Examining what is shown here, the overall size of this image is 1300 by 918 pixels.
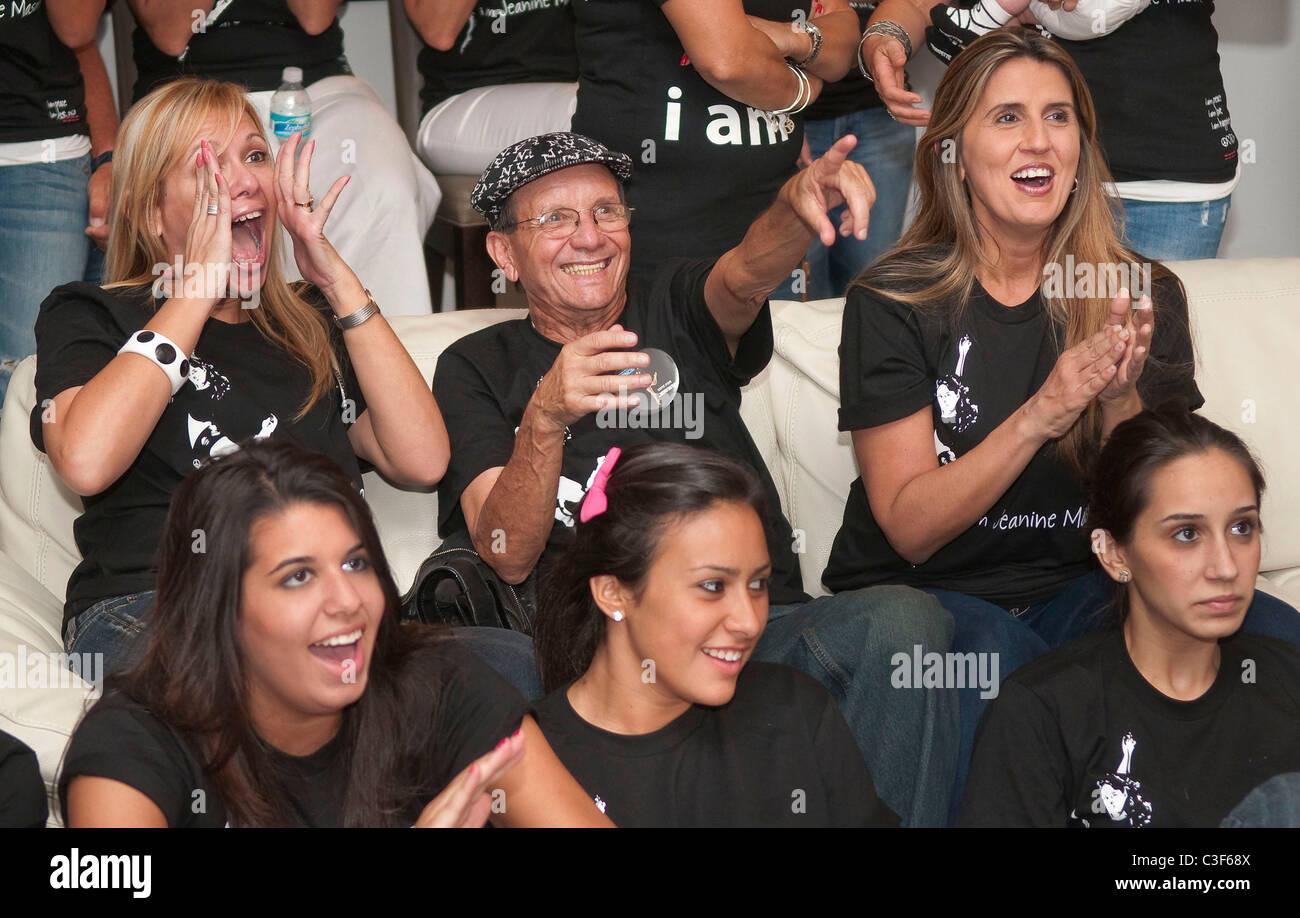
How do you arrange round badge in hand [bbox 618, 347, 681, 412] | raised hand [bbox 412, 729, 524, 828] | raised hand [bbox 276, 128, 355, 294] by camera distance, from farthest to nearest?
round badge in hand [bbox 618, 347, 681, 412] → raised hand [bbox 276, 128, 355, 294] → raised hand [bbox 412, 729, 524, 828]

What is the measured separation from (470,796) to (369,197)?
5.65 feet

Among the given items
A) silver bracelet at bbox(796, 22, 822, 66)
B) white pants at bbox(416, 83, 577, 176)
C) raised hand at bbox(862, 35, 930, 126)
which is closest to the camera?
raised hand at bbox(862, 35, 930, 126)

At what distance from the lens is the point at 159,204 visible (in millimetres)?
2092

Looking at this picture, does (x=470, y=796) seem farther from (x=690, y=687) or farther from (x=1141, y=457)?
(x=1141, y=457)

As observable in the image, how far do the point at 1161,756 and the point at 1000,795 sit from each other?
8.2 inches

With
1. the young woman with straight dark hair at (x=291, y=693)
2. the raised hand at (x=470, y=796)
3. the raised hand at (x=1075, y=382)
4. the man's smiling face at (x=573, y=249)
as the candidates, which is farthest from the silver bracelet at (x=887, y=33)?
the raised hand at (x=470, y=796)

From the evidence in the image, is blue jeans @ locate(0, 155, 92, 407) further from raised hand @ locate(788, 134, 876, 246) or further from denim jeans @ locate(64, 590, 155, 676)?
raised hand @ locate(788, 134, 876, 246)

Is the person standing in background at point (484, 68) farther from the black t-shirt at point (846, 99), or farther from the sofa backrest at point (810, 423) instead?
the sofa backrest at point (810, 423)

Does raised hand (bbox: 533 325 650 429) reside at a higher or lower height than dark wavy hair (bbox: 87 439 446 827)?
higher

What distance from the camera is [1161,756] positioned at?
1.77 meters

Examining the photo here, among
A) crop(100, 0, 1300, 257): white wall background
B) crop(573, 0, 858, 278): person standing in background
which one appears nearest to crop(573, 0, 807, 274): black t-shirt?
crop(573, 0, 858, 278): person standing in background

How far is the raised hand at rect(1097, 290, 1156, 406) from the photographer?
1.87 meters

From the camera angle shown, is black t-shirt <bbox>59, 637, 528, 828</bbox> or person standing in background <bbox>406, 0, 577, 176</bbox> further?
person standing in background <bbox>406, 0, 577, 176</bbox>

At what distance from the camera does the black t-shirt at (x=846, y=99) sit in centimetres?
284
